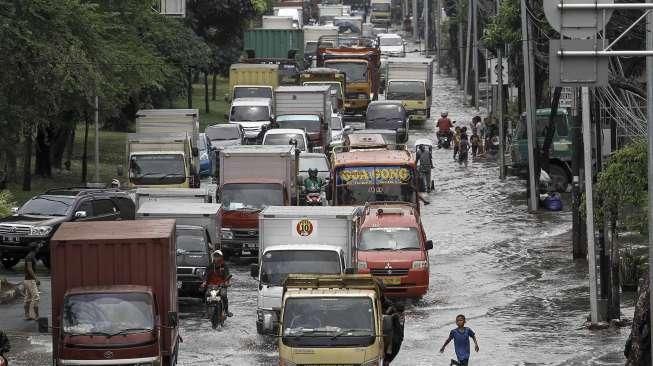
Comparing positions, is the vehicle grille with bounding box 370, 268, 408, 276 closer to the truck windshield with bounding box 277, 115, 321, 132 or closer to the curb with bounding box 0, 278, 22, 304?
the curb with bounding box 0, 278, 22, 304

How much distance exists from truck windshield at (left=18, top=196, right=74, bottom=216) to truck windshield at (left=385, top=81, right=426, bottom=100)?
36.5 metres

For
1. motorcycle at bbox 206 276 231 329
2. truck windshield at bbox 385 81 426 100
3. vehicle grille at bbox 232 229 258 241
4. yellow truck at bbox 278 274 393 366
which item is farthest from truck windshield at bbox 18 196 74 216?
truck windshield at bbox 385 81 426 100

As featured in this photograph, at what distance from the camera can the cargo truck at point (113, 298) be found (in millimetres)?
24375

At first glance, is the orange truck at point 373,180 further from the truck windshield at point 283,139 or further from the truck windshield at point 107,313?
the truck windshield at point 107,313

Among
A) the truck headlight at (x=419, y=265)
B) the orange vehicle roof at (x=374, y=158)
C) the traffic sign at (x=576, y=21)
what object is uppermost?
the traffic sign at (x=576, y=21)

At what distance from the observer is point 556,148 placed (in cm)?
5150

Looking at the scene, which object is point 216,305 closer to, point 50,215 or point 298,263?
point 298,263

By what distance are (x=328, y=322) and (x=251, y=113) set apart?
40.1 metres

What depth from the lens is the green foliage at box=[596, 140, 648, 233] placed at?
101 ft

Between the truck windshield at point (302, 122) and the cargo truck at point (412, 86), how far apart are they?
476 inches

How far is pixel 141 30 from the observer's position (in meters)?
60.0

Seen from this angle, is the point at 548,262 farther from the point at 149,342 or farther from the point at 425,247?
the point at 149,342

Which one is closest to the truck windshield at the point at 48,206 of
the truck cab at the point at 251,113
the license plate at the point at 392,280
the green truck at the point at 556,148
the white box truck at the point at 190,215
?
the white box truck at the point at 190,215

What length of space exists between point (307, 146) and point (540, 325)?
23.8 meters
